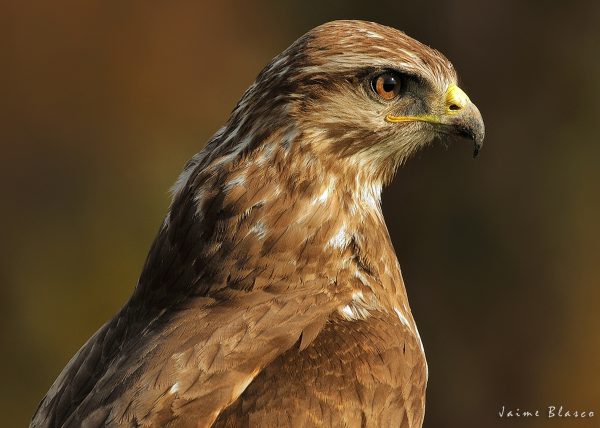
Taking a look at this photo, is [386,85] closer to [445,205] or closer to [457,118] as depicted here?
[457,118]

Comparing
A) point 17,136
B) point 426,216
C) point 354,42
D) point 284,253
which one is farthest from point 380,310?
point 17,136

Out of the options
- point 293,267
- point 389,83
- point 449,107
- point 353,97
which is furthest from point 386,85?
point 293,267

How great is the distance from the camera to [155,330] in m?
4.22

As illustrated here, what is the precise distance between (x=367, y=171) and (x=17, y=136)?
255 inches

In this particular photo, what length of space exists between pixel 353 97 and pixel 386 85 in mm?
128

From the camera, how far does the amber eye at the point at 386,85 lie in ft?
14.8

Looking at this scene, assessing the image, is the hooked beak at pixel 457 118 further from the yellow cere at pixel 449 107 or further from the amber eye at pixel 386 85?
the amber eye at pixel 386 85

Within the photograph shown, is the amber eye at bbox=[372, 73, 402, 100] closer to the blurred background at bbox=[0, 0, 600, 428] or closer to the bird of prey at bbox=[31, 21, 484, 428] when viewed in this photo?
the bird of prey at bbox=[31, 21, 484, 428]

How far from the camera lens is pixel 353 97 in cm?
453

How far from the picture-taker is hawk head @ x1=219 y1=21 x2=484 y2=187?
444cm
